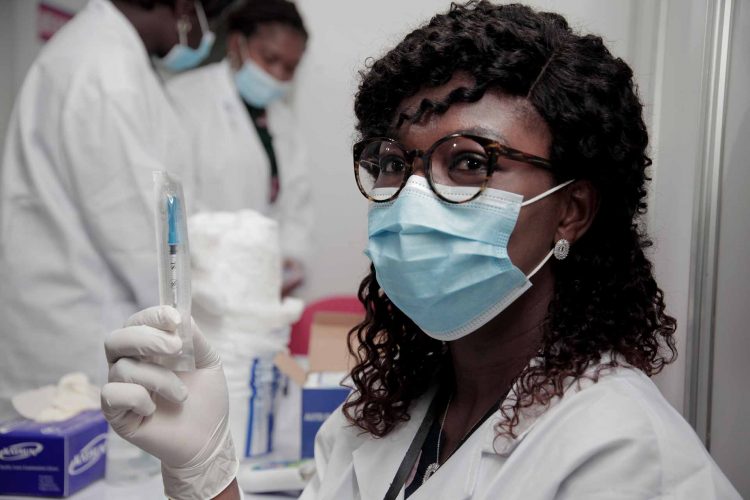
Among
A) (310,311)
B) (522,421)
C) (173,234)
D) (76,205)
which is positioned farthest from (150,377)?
(310,311)

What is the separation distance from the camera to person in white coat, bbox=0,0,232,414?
218cm


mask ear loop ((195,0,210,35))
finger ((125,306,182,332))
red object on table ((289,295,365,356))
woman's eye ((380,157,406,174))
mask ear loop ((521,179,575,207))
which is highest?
mask ear loop ((195,0,210,35))

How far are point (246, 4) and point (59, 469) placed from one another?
1.97m

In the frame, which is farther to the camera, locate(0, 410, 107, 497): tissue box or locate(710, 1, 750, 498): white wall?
locate(0, 410, 107, 497): tissue box

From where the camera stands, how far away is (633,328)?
3.35 ft

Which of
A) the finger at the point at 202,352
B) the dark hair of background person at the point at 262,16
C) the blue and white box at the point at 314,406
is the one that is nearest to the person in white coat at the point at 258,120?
the dark hair of background person at the point at 262,16

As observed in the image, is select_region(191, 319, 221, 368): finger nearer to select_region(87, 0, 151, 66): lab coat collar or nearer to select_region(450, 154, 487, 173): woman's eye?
select_region(450, 154, 487, 173): woman's eye

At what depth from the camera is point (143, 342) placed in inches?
38.2

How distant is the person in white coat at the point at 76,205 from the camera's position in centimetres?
218

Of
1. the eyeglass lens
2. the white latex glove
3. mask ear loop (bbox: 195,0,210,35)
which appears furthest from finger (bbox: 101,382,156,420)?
mask ear loop (bbox: 195,0,210,35)

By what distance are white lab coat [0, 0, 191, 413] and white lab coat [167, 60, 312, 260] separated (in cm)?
28

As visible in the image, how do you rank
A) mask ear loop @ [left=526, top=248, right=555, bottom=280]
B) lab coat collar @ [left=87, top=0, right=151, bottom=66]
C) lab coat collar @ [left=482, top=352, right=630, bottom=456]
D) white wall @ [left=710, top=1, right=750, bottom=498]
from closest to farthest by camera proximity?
lab coat collar @ [left=482, top=352, right=630, bottom=456]
mask ear loop @ [left=526, top=248, right=555, bottom=280]
white wall @ [left=710, top=1, right=750, bottom=498]
lab coat collar @ [left=87, top=0, right=151, bottom=66]

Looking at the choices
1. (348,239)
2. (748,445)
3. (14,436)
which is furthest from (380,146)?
(348,239)

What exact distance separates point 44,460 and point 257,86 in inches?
67.8
